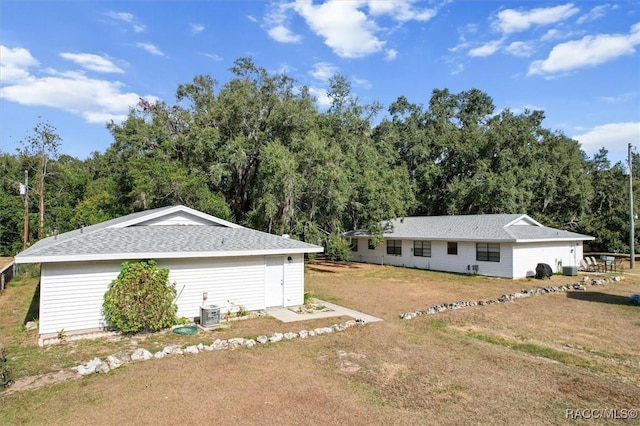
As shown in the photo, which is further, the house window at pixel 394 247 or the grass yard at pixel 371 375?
the house window at pixel 394 247

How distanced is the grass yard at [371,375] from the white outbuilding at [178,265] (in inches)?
41.5

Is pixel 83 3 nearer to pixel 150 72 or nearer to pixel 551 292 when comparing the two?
pixel 150 72

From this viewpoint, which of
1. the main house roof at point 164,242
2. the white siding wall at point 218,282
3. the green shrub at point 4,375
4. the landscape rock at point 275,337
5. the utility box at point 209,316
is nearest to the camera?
the green shrub at point 4,375

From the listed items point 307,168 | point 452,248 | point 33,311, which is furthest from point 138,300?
point 452,248

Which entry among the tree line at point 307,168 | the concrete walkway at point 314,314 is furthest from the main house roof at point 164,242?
the tree line at point 307,168

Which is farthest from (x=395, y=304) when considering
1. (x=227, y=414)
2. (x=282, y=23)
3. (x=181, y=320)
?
(x=282, y=23)

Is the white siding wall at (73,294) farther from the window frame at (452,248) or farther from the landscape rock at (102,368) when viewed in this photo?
the window frame at (452,248)

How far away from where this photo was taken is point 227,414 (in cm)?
586

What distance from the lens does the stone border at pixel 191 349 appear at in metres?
7.68

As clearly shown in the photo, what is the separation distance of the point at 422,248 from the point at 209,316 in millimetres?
18096

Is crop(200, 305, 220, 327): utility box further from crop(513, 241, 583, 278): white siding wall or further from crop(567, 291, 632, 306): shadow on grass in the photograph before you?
crop(513, 241, 583, 278): white siding wall

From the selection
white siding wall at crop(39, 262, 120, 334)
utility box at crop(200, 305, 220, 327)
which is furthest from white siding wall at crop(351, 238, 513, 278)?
white siding wall at crop(39, 262, 120, 334)

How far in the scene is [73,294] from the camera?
10227mm

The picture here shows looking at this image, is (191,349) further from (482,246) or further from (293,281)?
(482,246)
